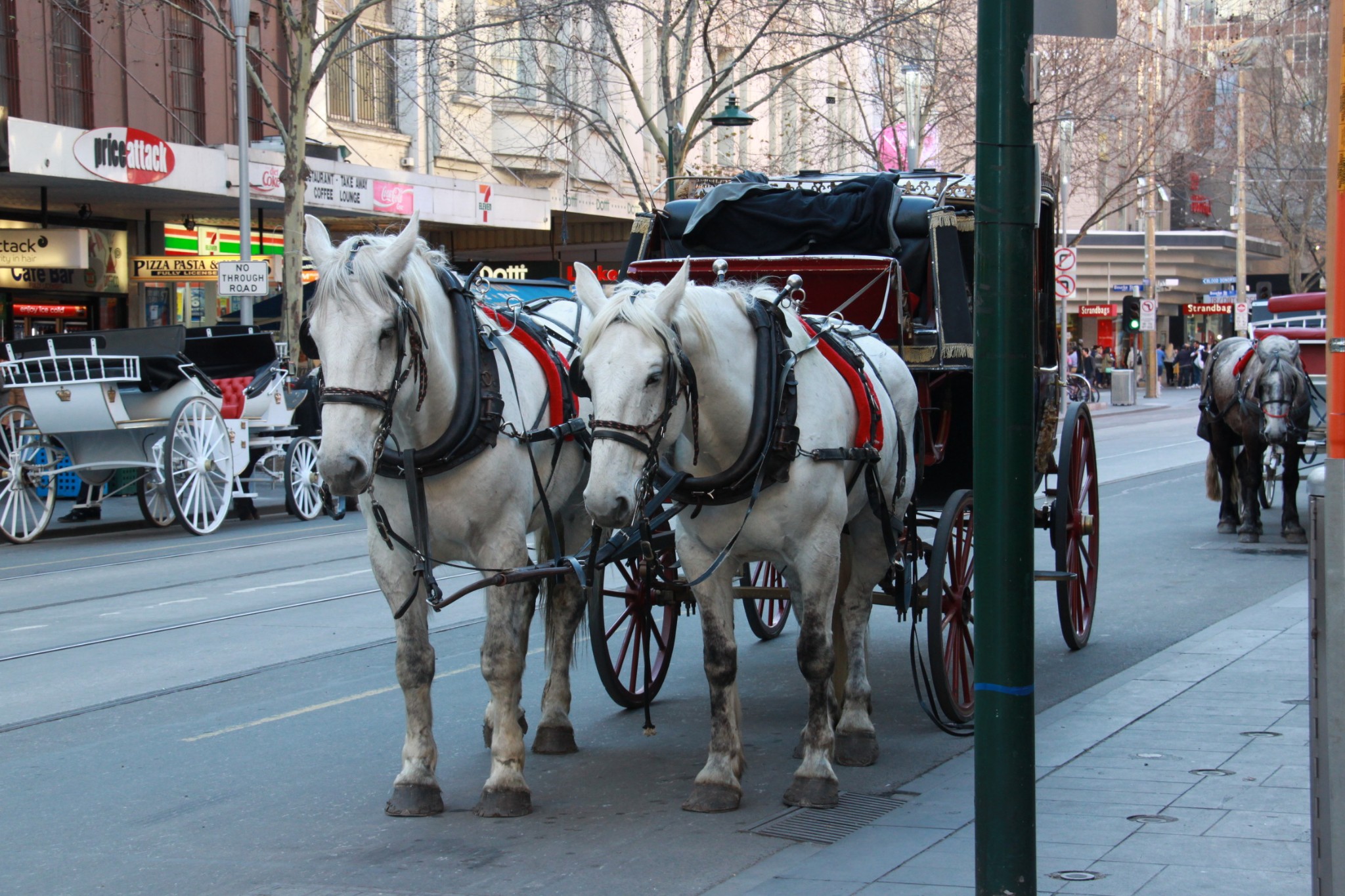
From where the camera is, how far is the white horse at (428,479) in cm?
523

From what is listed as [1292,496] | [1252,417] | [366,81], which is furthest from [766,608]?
[366,81]

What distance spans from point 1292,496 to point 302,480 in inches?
426

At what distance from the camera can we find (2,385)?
14602mm

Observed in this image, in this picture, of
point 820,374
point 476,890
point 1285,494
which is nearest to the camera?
point 476,890

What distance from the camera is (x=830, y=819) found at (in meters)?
5.72

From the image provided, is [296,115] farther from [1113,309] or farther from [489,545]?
[1113,309]

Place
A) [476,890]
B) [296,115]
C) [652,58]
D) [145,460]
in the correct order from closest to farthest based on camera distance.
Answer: [476,890], [145,460], [296,115], [652,58]

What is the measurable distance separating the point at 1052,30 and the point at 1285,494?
11757 millimetres

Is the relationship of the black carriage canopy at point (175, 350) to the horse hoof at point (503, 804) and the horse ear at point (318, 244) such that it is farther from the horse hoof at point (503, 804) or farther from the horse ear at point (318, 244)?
the horse hoof at point (503, 804)

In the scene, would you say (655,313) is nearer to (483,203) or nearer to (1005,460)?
(1005,460)

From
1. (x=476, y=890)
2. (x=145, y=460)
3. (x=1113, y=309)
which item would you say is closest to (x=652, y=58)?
(x=145, y=460)

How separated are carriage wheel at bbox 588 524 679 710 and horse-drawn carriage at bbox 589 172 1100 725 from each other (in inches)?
0.4

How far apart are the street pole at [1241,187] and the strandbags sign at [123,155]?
33.5m

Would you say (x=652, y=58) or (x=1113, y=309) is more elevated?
(x=652, y=58)
